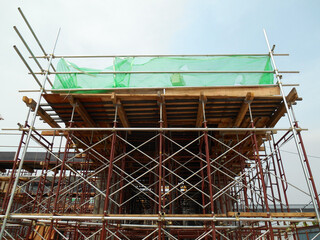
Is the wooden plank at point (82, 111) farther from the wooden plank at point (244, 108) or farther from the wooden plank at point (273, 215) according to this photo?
the wooden plank at point (273, 215)

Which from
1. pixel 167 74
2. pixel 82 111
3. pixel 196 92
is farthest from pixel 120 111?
pixel 196 92

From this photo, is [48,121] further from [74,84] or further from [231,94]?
[231,94]

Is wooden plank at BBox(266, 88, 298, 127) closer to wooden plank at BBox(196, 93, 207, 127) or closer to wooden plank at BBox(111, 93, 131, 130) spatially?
wooden plank at BBox(196, 93, 207, 127)

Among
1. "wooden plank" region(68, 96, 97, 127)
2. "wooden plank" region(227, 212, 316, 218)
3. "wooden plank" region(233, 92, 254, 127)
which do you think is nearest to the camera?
"wooden plank" region(227, 212, 316, 218)

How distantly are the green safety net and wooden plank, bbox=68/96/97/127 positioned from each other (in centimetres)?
60

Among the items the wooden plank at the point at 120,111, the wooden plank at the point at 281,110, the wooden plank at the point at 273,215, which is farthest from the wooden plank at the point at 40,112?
the wooden plank at the point at 281,110

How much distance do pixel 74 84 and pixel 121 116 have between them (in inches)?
82.0

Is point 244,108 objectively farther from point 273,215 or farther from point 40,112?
point 40,112

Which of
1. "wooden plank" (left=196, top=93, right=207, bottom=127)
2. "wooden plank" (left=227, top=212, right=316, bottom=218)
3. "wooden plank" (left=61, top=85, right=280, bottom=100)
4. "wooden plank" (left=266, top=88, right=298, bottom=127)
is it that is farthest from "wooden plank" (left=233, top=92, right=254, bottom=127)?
"wooden plank" (left=227, top=212, right=316, bottom=218)

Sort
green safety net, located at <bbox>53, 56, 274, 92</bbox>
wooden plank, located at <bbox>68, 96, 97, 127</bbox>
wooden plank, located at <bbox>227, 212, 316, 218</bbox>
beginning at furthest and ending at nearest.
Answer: green safety net, located at <bbox>53, 56, 274, 92</bbox> < wooden plank, located at <bbox>68, 96, 97, 127</bbox> < wooden plank, located at <bbox>227, 212, 316, 218</bbox>

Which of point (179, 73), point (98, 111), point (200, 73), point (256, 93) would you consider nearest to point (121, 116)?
point (98, 111)

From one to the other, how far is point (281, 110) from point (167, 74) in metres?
4.44

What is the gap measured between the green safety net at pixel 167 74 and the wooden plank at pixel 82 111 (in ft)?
1.96

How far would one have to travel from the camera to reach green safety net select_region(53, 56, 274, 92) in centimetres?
883
